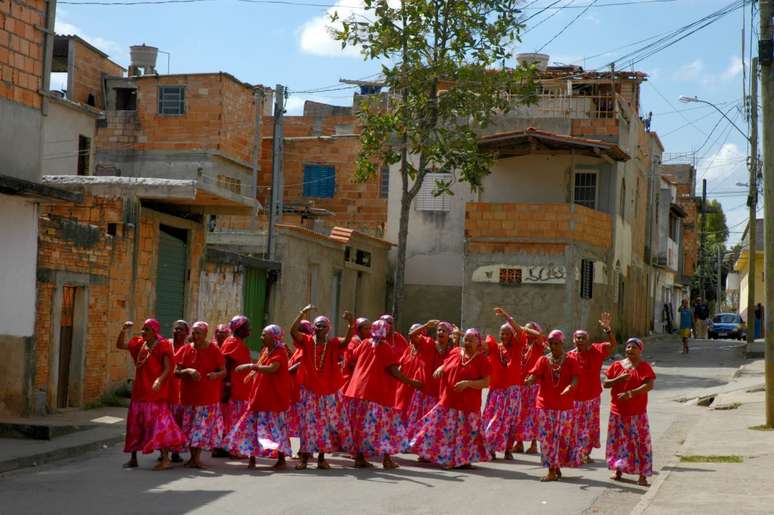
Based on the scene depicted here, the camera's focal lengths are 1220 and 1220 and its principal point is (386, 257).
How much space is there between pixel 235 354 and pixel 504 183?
23.5 metres

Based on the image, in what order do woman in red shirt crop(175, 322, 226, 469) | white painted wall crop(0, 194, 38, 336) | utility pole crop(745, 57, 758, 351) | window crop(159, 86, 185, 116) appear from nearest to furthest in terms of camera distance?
1. woman in red shirt crop(175, 322, 226, 469)
2. white painted wall crop(0, 194, 38, 336)
3. utility pole crop(745, 57, 758, 351)
4. window crop(159, 86, 185, 116)

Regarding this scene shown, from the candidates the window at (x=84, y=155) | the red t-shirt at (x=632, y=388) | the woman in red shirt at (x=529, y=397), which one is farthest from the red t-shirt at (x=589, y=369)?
the window at (x=84, y=155)

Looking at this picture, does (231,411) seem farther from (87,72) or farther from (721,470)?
(87,72)

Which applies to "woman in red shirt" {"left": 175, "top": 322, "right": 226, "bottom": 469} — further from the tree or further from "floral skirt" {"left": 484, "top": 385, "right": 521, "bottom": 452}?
the tree

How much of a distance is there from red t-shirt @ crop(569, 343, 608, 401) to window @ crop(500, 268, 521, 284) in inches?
769

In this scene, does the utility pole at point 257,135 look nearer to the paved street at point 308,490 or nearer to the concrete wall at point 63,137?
the concrete wall at point 63,137

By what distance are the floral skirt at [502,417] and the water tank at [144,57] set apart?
29.9 meters

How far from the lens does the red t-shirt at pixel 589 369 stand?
1314 cm

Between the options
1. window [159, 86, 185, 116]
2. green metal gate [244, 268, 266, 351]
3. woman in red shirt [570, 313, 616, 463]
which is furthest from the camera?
window [159, 86, 185, 116]

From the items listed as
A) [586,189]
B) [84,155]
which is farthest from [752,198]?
[84,155]

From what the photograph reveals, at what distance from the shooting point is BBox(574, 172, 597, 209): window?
3584 cm

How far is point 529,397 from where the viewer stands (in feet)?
49.3

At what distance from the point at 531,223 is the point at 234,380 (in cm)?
2037

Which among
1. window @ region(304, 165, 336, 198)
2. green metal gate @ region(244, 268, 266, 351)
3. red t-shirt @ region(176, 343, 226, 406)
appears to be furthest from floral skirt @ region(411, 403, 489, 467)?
window @ region(304, 165, 336, 198)
